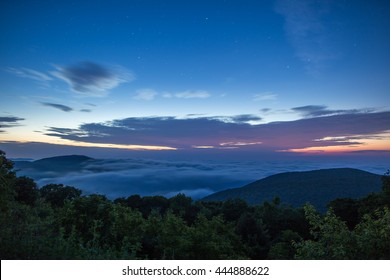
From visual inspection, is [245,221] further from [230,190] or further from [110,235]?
[230,190]

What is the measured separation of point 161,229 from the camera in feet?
62.9

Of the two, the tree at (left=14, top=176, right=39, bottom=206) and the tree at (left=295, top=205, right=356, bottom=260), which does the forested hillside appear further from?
the tree at (left=14, top=176, right=39, bottom=206)

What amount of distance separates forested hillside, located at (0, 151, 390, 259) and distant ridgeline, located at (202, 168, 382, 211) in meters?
37.2

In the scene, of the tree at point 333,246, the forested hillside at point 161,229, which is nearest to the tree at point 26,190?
Answer: the forested hillside at point 161,229

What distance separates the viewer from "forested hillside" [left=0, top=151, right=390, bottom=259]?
19.7ft

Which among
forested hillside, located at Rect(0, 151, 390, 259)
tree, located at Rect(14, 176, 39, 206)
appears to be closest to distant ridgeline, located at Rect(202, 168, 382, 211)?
forested hillside, located at Rect(0, 151, 390, 259)

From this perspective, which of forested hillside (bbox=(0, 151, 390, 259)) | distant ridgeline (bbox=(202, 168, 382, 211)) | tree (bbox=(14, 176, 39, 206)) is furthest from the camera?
distant ridgeline (bbox=(202, 168, 382, 211))

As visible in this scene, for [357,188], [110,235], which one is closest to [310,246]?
[110,235]

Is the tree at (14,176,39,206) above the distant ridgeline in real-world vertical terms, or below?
above

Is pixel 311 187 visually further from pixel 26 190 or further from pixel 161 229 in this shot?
pixel 161 229

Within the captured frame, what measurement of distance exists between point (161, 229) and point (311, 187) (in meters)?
99.2

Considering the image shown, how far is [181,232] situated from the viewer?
19.7m

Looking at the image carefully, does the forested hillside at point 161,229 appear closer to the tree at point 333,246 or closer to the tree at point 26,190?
the tree at point 333,246
